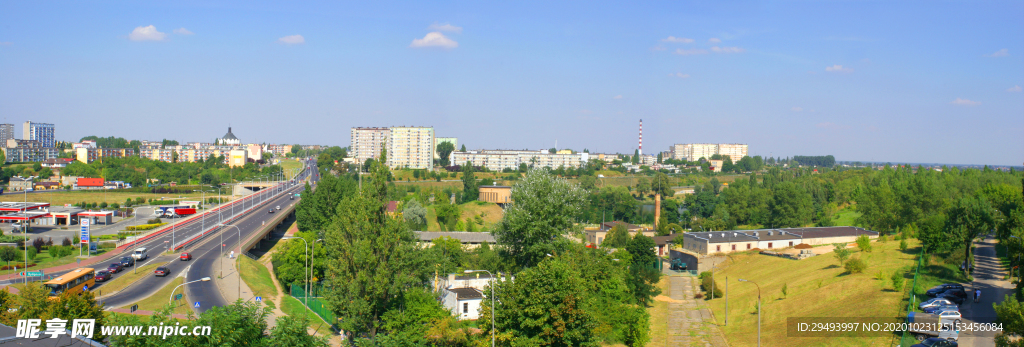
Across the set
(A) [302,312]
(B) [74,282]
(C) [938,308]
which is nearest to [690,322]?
(C) [938,308]

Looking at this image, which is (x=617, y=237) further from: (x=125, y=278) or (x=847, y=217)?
(x=125, y=278)

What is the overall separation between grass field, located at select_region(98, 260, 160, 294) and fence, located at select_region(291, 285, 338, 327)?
9510 millimetres

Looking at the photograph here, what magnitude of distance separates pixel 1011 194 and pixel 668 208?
49.4 meters

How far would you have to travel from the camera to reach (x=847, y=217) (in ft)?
275

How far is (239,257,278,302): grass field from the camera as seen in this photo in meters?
37.1

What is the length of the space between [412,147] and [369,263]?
12984 centimetres

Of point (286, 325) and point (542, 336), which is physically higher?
point (286, 325)

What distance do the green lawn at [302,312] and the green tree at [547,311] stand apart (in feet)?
36.8

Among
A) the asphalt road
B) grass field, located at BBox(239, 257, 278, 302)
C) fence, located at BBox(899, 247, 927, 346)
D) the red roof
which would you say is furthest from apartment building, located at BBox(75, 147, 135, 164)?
fence, located at BBox(899, 247, 927, 346)

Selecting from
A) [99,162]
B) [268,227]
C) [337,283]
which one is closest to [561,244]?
[337,283]

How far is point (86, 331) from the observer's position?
1839 cm

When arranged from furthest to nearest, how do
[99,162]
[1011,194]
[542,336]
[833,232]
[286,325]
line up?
[99,162] → [833,232] → [1011,194] → [542,336] → [286,325]

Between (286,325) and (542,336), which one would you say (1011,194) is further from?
(286,325)

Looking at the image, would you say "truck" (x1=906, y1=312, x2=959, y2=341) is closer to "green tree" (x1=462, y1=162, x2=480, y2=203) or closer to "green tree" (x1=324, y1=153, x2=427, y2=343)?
"green tree" (x1=324, y1=153, x2=427, y2=343)
